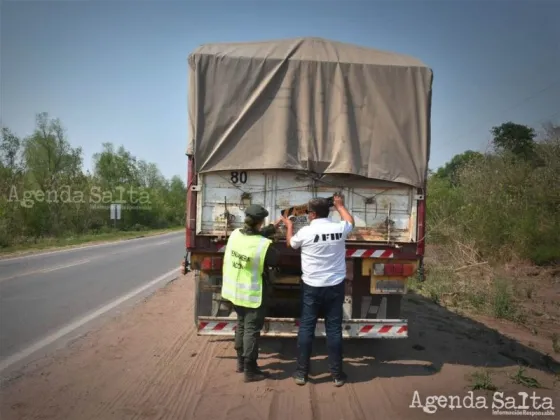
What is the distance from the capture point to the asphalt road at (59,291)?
620 cm

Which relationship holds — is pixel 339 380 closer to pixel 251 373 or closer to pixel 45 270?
pixel 251 373

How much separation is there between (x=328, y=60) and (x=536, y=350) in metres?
4.83

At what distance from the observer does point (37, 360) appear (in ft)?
17.1

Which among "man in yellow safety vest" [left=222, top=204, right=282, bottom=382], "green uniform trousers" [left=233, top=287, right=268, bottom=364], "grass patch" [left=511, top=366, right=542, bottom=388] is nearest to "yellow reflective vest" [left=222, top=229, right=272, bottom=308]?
"man in yellow safety vest" [left=222, top=204, right=282, bottom=382]

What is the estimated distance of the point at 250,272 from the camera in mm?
4594

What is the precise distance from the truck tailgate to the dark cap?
0.44 meters

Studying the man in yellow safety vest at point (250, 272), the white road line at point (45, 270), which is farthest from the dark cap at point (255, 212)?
the white road line at point (45, 270)

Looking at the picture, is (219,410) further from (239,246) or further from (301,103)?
(301,103)

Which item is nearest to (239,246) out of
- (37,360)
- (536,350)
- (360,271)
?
(360,271)

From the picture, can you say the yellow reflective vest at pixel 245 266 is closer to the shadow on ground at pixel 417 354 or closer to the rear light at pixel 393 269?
A: the shadow on ground at pixel 417 354

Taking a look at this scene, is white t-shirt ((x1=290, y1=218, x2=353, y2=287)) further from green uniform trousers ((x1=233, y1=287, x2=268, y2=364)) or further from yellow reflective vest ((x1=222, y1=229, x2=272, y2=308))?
green uniform trousers ((x1=233, y1=287, x2=268, y2=364))

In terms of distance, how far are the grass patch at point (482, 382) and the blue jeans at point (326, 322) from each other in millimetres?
1409

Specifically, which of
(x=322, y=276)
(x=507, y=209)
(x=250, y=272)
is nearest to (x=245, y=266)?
(x=250, y=272)

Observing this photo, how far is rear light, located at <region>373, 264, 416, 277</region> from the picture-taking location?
5.05 meters
